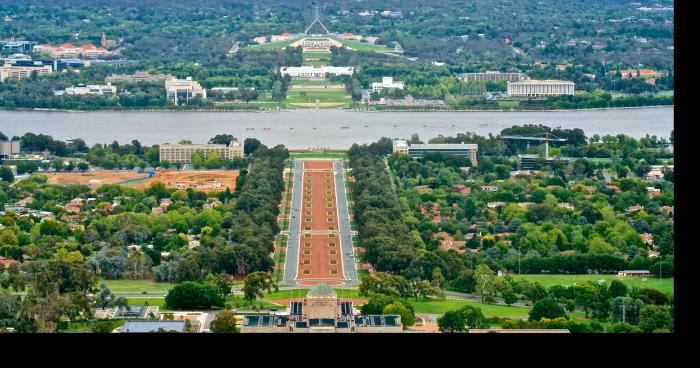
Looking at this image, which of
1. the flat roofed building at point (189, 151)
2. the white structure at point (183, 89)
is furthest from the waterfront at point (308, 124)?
the white structure at point (183, 89)

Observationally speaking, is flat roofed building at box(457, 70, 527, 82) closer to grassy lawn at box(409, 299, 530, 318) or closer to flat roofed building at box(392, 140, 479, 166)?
flat roofed building at box(392, 140, 479, 166)

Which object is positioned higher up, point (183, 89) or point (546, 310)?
point (183, 89)

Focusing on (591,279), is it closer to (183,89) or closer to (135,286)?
(135,286)

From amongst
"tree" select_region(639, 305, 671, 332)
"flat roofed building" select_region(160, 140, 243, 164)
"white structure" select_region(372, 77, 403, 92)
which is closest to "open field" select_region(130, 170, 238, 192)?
"flat roofed building" select_region(160, 140, 243, 164)

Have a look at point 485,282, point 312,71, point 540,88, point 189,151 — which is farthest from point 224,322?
point 312,71

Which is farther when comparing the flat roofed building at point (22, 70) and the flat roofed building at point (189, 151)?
the flat roofed building at point (22, 70)

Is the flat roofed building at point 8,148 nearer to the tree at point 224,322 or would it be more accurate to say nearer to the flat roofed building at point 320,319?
the flat roofed building at point 320,319
